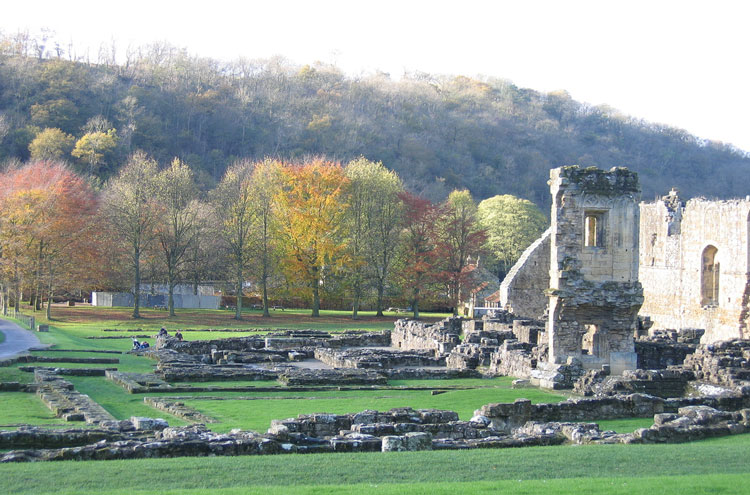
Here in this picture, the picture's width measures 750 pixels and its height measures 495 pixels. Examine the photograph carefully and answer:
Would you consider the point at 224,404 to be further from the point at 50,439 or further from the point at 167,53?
the point at 167,53

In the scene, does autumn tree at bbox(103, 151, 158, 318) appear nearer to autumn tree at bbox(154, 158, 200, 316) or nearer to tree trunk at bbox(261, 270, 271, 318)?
autumn tree at bbox(154, 158, 200, 316)

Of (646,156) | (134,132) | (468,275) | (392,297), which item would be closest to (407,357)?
(468,275)

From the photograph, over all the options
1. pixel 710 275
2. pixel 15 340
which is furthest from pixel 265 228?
pixel 710 275

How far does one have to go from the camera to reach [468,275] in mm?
58594

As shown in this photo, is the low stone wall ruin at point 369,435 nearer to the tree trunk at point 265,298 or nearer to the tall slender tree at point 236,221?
the tall slender tree at point 236,221

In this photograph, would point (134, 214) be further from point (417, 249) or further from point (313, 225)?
point (417, 249)

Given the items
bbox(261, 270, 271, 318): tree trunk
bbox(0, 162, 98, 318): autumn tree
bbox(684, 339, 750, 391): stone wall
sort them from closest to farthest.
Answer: bbox(684, 339, 750, 391): stone wall
bbox(0, 162, 98, 318): autumn tree
bbox(261, 270, 271, 318): tree trunk

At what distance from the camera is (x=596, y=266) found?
1004 inches

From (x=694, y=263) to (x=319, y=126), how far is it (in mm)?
75320

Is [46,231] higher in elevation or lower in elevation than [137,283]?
higher

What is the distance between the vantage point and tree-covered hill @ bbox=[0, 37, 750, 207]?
97750 millimetres

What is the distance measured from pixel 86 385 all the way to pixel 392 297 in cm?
4117

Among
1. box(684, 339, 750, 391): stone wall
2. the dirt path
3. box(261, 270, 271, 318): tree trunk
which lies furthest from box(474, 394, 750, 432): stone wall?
box(261, 270, 271, 318): tree trunk

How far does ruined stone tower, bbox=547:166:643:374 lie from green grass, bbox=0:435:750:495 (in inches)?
489
